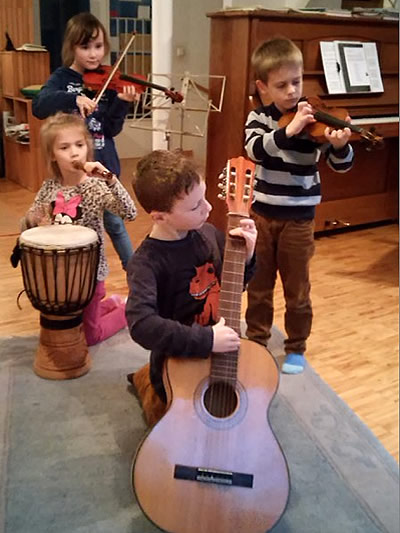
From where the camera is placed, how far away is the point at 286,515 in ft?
5.13

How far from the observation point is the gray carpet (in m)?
1.55

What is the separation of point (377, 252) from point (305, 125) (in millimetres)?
1845

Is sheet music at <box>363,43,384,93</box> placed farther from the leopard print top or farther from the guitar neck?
the guitar neck

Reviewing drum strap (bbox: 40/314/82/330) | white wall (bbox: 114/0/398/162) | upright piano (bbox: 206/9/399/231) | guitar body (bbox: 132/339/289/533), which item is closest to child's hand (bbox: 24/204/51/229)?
drum strap (bbox: 40/314/82/330)

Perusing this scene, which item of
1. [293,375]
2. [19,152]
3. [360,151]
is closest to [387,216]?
[360,151]

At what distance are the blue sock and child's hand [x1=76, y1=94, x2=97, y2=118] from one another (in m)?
1.19

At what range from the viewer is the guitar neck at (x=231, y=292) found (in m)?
1.47

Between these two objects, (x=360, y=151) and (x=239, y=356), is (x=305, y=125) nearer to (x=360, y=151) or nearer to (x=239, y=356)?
(x=239, y=356)

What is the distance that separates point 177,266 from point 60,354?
29.4 inches

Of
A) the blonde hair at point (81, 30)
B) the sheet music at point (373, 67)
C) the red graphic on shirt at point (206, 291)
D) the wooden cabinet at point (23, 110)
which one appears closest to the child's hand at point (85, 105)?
the blonde hair at point (81, 30)

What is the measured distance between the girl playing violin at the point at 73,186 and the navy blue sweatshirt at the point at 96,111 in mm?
235

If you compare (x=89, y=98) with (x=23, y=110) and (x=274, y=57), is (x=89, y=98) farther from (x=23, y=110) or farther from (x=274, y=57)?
(x=23, y=110)

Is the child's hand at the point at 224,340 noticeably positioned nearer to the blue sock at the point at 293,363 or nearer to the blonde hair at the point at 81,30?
the blue sock at the point at 293,363

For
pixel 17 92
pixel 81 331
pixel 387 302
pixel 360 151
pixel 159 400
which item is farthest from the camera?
pixel 17 92
